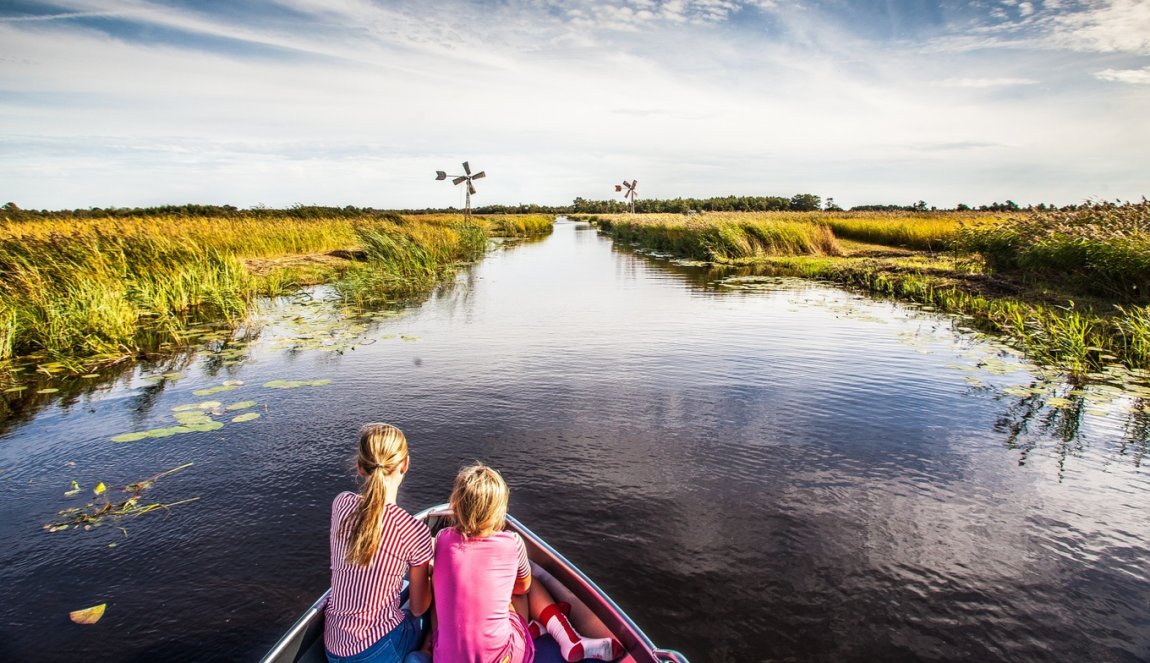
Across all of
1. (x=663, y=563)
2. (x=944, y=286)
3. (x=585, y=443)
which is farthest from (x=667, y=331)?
(x=944, y=286)

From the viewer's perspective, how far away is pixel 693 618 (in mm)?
3996

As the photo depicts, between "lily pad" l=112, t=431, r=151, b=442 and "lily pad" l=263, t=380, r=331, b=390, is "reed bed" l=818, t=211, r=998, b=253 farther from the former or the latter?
"lily pad" l=112, t=431, r=151, b=442

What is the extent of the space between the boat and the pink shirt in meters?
0.46

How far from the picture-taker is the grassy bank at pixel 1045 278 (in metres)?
10.1

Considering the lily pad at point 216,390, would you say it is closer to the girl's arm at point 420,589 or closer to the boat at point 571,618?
the boat at point 571,618

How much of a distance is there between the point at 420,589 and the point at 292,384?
6.63 m

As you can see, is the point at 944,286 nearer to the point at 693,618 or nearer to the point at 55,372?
the point at 693,618

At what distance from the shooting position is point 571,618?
3.29 meters

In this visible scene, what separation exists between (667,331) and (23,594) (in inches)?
418

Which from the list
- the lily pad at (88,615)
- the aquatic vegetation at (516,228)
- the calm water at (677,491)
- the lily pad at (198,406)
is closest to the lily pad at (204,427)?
the calm water at (677,491)

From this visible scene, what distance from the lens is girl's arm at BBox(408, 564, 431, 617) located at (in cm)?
311

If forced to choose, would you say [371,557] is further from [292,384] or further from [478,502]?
[292,384]

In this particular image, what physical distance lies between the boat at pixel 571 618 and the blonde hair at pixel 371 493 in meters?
0.46

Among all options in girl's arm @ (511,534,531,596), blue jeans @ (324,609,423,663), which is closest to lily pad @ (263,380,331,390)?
blue jeans @ (324,609,423,663)
